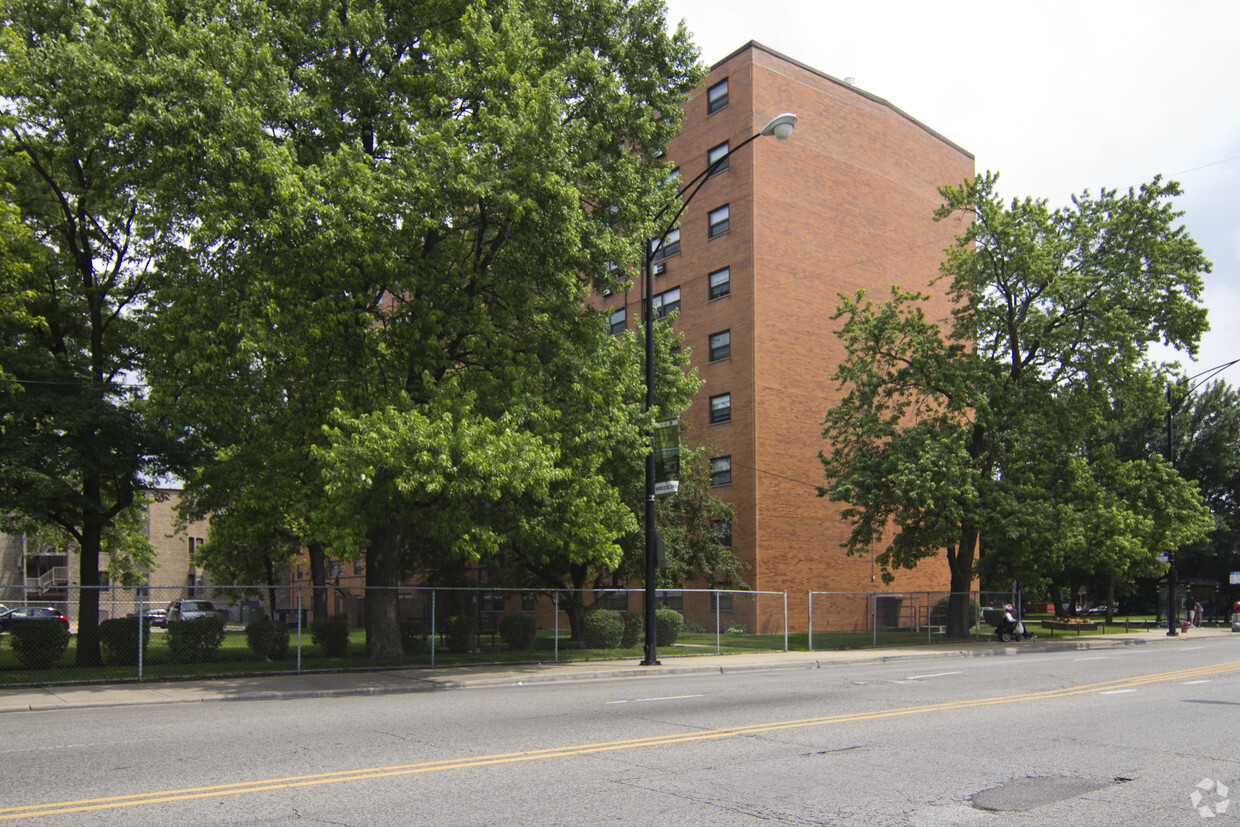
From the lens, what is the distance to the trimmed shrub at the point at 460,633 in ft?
75.4

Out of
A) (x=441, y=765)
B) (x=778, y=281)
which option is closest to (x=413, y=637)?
(x=441, y=765)

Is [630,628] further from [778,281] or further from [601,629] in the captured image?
[778,281]

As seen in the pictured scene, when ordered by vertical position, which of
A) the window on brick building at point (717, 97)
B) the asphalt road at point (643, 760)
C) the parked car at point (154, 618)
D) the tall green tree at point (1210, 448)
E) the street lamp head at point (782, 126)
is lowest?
the parked car at point (154, 618)

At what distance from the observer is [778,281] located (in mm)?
39281

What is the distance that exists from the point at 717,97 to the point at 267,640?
31430 millimetres

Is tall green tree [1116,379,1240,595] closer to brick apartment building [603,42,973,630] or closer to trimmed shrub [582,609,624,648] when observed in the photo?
brick apartment building [603,42,973,630]

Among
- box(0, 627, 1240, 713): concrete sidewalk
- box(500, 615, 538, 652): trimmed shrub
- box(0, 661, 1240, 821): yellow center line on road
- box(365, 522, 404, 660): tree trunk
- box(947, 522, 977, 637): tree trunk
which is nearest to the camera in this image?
box(0, 661, 1240, 821): yellow center line on road

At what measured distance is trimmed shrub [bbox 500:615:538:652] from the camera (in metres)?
24.4

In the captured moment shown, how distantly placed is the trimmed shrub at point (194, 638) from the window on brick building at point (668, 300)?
26.5 metres

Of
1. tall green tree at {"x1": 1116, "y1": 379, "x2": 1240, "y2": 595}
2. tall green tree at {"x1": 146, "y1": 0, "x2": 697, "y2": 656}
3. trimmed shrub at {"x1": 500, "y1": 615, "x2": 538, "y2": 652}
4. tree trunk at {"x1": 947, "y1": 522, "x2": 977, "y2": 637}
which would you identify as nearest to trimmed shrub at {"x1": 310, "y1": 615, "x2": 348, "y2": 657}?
Answer: tall green tree at {"x1": 146, "y1": 0, "x2": 697, "y2": 656}

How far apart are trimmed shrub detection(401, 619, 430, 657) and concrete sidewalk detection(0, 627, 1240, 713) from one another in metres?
2.98

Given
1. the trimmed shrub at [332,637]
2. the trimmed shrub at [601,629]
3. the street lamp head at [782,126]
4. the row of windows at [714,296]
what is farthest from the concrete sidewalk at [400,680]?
the row of windows at [714,296]

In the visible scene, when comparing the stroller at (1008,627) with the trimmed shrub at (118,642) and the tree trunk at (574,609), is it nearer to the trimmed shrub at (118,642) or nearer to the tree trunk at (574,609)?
the tree trunk at (574,609)

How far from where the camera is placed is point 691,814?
6344 millimetres
